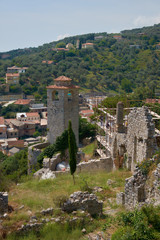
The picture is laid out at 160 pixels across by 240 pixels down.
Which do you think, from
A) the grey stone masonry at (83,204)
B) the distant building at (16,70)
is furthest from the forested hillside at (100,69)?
the grey stone masonry at (83,204)

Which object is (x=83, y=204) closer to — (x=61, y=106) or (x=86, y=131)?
(x=61, y=106)

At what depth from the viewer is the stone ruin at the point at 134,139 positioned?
1036 cm

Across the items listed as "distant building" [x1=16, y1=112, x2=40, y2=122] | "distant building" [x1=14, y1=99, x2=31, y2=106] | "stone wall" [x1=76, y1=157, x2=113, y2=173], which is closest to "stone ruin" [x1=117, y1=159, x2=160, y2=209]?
"stone wall" [x1=76, y1=157, x2=113, y2=173]

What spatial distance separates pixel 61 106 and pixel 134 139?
10.7 metres

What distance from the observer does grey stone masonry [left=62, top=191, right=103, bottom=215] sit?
807cm

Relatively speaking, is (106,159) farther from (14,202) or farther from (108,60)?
(108,60)

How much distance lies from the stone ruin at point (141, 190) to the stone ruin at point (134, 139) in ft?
6.76

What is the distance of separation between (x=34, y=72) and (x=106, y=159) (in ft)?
270

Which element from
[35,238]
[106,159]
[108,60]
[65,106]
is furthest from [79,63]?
[35,238]

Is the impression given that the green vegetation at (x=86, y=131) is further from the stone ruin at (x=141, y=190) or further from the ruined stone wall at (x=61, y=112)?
the stone ruin at (x=141, y=190)

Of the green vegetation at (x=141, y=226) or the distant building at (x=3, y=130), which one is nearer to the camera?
the green vegetation at (x=141, y=226)

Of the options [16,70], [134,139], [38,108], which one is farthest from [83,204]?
[16,70]

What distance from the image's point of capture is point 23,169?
21500mm

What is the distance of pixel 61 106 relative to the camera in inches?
842
